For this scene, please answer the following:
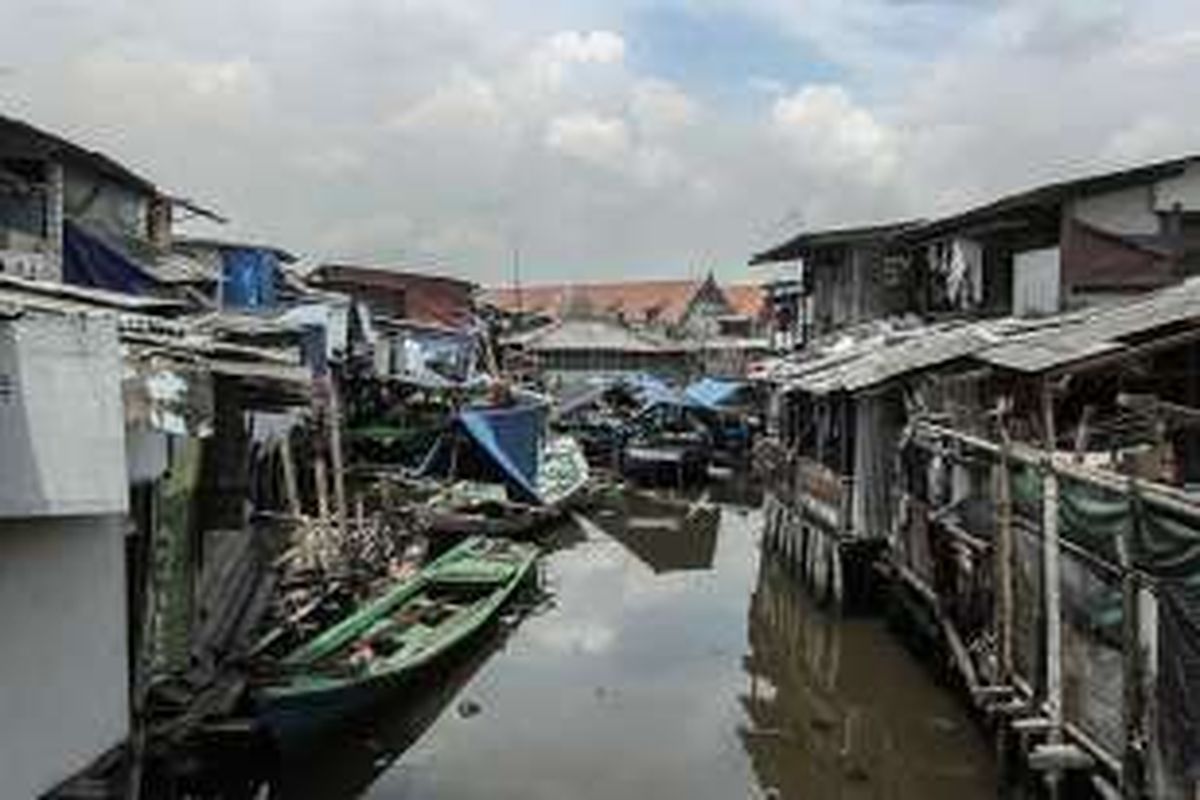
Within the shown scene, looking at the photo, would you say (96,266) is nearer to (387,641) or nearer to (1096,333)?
(387,641)

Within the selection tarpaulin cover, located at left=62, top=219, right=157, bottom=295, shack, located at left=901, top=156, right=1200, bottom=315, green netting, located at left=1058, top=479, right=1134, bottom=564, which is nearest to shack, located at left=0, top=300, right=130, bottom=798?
green netting, located at left=1058, top=479, right=1134, bottom=564

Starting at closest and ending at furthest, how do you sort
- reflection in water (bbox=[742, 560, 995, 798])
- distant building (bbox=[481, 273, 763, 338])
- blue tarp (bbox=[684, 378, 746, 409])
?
reflection in water (bbox=[742, 560, 995, 798])
blue tarp (bbox=[684, 378, 746, 409])
distant building (bbox=[481, 273, 763, 338])

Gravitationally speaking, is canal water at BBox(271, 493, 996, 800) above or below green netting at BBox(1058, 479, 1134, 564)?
below

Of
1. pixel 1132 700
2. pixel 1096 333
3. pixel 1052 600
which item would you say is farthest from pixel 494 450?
pixel 1132 700

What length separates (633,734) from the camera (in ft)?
55.7

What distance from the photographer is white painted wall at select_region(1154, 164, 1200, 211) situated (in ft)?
67.8

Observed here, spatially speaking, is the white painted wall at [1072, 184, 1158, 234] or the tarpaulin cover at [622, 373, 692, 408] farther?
the tarpaulin cover at [622, 373, 692, 408]

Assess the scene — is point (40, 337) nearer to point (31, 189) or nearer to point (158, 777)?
point (158, 777)

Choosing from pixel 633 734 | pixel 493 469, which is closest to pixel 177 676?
pixel 633 734

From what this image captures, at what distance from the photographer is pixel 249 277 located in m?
28.4

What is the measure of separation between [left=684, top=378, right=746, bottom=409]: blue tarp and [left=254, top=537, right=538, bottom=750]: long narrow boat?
68.9ft

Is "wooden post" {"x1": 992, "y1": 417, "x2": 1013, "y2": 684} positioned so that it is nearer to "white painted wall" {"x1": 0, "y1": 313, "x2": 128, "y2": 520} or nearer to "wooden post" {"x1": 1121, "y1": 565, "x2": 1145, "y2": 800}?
"wooden post" {"x1": 1121, "y1": 565, "x2": 1145, "y2": 800}

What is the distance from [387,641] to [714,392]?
29.9 meters

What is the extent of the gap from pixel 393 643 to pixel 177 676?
548 cm
